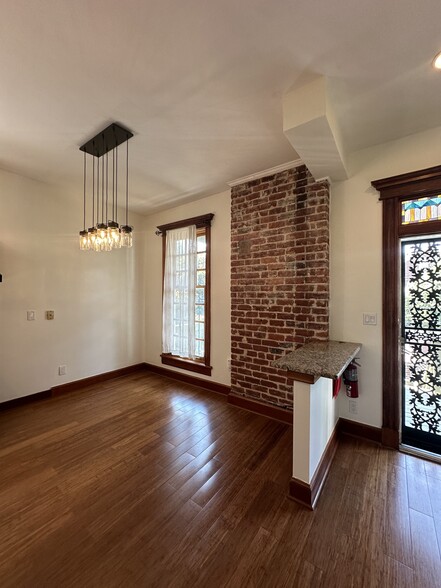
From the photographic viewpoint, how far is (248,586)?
1188mm

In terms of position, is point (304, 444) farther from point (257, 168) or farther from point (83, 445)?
point (257, 168)

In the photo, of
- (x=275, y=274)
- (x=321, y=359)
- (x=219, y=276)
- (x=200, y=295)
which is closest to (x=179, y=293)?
(x=200, y=295)

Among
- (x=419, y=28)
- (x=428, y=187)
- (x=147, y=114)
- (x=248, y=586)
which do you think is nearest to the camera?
(x=248, y=586)

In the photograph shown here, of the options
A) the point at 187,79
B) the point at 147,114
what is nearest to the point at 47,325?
the point at 147,114

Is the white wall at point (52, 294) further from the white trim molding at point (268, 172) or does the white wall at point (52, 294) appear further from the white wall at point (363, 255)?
the white wall at point (363, 255)

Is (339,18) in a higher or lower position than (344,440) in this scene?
higher

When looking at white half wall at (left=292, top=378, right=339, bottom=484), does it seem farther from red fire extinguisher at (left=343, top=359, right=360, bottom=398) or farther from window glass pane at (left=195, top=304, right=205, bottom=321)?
window glass pane at (left=195, top=304, right=205, bottom=321)

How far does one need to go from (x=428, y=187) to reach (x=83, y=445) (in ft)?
12.8

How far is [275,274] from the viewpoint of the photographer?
2.88m

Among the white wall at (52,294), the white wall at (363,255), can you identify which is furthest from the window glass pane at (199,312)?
the white wall at (363,255)

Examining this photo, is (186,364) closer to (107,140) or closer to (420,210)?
(107,140)

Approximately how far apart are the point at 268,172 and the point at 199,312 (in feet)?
7.06

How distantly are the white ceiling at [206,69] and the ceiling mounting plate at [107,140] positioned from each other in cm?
7

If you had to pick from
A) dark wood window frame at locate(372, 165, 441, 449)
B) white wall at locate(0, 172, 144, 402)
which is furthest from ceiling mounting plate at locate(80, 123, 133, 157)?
dark wood window frame at locate(372, 165, 441, 449)
